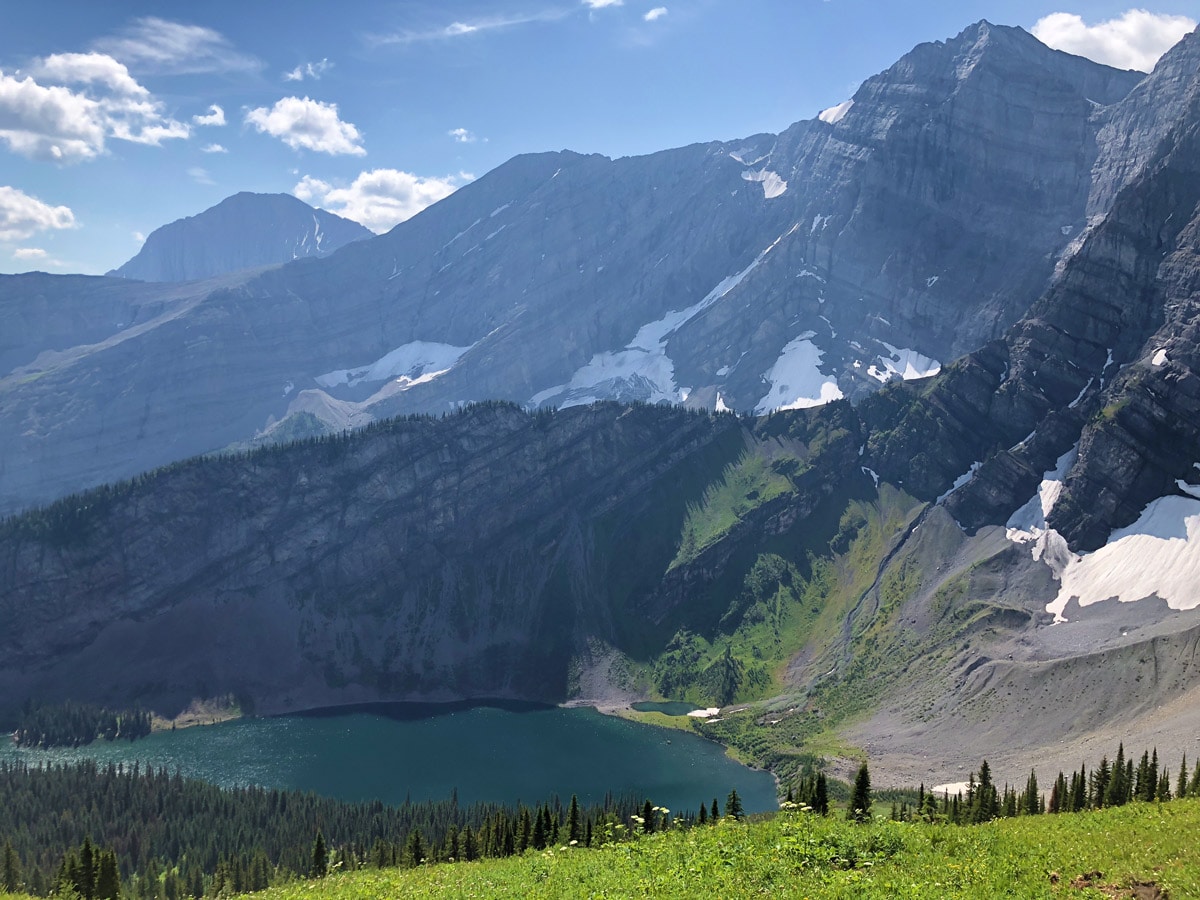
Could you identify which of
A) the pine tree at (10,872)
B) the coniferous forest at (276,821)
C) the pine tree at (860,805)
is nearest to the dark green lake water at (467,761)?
the coniferous forest at (276,821)

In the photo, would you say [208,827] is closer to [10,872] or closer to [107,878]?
[10,872]

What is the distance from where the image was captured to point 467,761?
589 ft

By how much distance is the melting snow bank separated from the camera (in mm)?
174500

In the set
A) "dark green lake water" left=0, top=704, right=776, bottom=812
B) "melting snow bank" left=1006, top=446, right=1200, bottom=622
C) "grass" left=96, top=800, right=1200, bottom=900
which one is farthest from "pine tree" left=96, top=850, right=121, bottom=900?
"melting snow bank" left=1006, top=446, right=1200, bottom=622

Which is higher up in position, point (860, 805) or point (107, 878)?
point (860, 805)

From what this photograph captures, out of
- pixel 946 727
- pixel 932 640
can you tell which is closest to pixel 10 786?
pixel 946 727

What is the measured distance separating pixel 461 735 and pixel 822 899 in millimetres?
171001

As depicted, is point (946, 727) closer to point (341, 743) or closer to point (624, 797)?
point (624, 797)

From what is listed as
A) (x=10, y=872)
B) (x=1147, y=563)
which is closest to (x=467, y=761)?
(x=10, y=872)

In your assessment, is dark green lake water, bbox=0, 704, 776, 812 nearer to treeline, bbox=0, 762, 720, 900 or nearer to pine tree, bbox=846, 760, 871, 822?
treeline, bbox=0, 762, 720, 900

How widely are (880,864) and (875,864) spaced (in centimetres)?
19

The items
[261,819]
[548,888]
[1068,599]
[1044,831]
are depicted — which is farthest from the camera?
[1068,599]

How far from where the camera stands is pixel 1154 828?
138ft

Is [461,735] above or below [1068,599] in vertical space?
below
